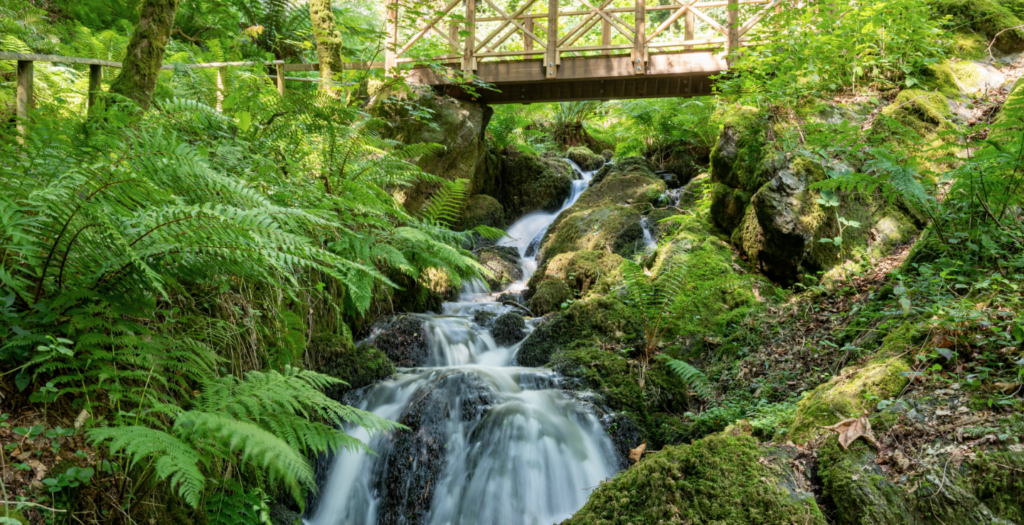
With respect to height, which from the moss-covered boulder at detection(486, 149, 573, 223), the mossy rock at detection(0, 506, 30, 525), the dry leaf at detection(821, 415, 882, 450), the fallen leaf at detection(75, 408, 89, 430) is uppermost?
the moss-covered boulder at detection(486, 149, 573, 223)

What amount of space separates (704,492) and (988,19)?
7.63m

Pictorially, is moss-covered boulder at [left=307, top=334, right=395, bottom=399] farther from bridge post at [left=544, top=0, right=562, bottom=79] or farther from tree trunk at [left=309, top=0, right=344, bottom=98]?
bridge post at [left=544, top=0, right=562, bottom=79]

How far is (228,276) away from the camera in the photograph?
277cm

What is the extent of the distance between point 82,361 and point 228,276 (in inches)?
37.8

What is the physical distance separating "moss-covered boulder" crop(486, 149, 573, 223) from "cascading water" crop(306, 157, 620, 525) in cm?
A: 685

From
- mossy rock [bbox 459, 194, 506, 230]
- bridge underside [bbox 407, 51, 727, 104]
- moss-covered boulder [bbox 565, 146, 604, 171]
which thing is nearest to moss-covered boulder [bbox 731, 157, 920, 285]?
bridge underside [bbox 407, 51, 727, 104]

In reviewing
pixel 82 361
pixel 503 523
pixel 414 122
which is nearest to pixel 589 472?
pixel 503 523

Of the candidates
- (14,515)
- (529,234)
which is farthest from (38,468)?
(529,234)

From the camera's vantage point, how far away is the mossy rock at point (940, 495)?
2.08 metres

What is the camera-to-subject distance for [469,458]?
3.83m

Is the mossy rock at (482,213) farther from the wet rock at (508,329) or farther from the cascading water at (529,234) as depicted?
the wet rock at (508,329)

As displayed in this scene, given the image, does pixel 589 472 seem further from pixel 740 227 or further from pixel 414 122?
pixel 414 122

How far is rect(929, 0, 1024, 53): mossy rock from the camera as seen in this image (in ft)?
20.5

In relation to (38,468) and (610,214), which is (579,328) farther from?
(38,468)
